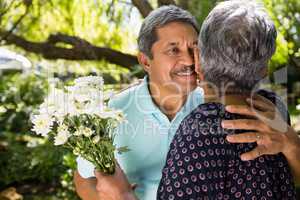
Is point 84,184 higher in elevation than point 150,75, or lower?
lower

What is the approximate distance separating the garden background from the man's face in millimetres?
1360

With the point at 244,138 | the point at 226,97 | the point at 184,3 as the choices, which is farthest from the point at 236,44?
the point at 184,3

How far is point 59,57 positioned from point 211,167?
3455mm

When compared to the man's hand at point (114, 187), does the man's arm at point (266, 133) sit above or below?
above

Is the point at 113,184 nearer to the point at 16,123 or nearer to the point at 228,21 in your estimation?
the point at 228,21

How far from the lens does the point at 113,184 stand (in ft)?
6.04

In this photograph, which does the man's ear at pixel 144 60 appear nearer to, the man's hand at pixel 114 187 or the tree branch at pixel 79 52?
the man's hand at pixel 114 187

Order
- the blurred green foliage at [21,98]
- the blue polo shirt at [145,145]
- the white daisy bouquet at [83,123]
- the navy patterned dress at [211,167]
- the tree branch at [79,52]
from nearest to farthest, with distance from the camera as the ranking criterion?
1. the navy patterned dress at [211,167]
2. the white daisy bouquet at [83,123]
3. the blue polo shirt at [145,145]
4. the tree branch at [79,52]
5. the blurred green foliage at [21,98]

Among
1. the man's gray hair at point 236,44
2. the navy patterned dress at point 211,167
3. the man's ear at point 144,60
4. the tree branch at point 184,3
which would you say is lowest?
the navy patterned dress at point 211,167

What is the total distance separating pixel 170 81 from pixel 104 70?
8.09ft

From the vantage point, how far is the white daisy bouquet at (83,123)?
1822 millimetres

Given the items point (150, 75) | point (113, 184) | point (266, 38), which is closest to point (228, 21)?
point (266, 38)

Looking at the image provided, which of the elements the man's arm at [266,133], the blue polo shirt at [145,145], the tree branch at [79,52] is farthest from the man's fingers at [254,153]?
the tree branch at [79,52]

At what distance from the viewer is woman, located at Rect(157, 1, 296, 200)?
1533 mm
